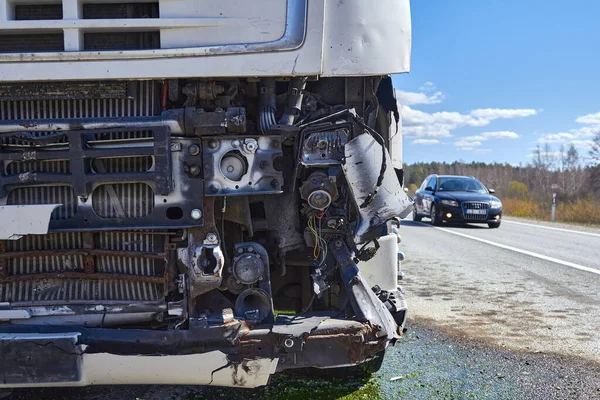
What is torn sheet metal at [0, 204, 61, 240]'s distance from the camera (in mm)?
2467

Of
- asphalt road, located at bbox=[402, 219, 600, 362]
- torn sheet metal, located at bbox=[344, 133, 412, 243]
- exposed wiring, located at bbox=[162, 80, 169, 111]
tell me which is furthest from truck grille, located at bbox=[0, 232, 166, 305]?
asphalt road, located at bbox=[402, 219, 600, 362]

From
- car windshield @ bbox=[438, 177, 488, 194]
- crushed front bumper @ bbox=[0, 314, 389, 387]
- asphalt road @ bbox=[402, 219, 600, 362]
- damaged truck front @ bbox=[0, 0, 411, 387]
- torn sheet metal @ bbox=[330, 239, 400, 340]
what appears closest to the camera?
crushed front bumper @ bbox=[0, 314, 389, 387]

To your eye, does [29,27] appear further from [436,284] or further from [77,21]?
[436,284]

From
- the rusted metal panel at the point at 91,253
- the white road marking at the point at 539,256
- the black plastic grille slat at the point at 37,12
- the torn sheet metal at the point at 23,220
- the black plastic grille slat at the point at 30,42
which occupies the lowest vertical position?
the white road marking at the point at 539,256

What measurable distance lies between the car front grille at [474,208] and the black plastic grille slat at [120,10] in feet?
45.6

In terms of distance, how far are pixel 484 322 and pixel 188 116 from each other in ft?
13.2

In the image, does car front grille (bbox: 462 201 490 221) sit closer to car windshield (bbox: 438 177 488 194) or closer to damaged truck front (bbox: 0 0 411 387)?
car windshield (bbox: 438 177 488 194)

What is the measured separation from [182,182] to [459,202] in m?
13.9

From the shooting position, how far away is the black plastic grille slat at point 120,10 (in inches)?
102

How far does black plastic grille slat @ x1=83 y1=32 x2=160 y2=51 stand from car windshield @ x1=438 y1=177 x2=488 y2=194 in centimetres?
1471

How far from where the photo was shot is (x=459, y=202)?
50.2 feet

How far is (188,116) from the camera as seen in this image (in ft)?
8.31

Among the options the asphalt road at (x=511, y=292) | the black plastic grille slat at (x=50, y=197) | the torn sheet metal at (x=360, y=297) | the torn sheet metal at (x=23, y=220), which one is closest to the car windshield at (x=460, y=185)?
the asphalt road at (x=511, y=292)

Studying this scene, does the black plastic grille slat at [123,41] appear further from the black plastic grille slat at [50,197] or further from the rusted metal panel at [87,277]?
the rusted metal panel at [87,277]
